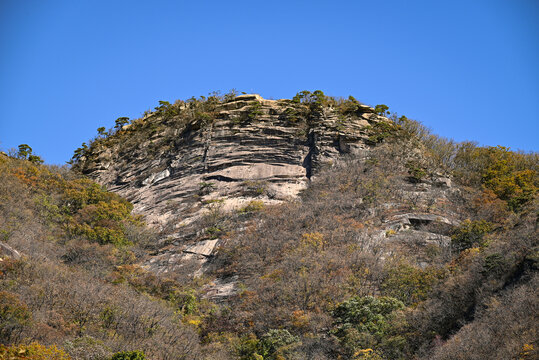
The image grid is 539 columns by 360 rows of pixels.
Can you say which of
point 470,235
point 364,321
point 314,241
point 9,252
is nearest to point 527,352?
point 364,321

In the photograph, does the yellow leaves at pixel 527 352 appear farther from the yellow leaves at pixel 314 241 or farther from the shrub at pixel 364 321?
the yellow leaves at pixel 314 241

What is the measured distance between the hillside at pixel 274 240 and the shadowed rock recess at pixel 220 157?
7.5 inches

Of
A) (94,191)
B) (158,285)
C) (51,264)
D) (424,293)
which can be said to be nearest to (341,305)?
(424,293)

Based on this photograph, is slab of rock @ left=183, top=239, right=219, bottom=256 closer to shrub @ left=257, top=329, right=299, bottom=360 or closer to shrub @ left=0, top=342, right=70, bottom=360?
shrub @ left=257, top=329, right=299, bottom=360

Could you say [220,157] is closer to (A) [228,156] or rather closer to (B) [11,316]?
(A) [228,156]

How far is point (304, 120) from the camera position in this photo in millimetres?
53781

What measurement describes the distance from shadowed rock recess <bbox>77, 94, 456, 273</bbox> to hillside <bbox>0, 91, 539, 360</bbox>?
191 mm

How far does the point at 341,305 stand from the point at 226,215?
16812 millimetres

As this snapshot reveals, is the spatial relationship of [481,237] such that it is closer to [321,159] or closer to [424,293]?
[424,293]

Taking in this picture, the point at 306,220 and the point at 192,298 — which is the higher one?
the point at 306,220

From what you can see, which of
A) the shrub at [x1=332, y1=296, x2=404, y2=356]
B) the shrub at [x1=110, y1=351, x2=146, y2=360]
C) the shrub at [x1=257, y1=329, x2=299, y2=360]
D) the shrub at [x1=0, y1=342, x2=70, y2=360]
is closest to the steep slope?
the shrub at [x1=257, y1=329, x2=299, y2=360]

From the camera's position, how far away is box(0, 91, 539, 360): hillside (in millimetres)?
25203

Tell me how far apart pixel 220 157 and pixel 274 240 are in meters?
15.6

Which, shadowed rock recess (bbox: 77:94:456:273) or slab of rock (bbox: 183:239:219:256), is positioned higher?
shadowed rock recess (bbox: 77:94:456:273)
